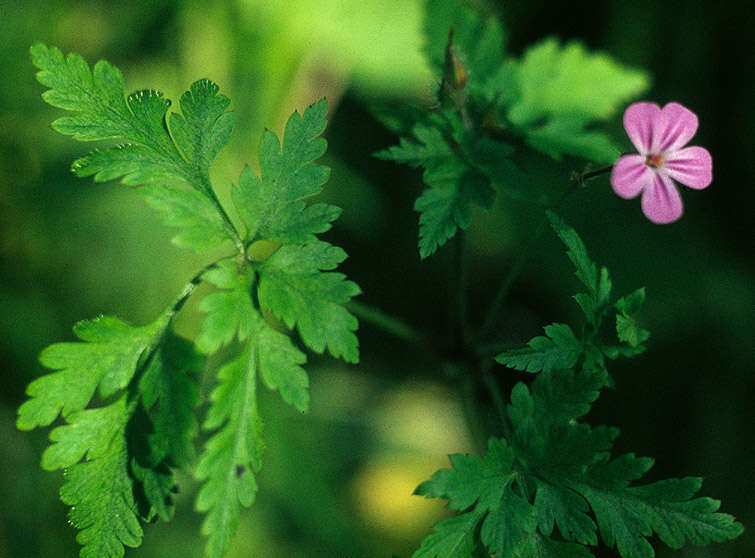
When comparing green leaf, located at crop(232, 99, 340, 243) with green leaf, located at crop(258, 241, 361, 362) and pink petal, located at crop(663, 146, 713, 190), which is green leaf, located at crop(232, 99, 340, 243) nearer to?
green leaf, located at crop(258, 241, 361, 362)

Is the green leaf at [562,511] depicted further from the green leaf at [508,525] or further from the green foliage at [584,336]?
the green foliage at [584,336]

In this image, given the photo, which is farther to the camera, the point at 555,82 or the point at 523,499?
the point at 555,82

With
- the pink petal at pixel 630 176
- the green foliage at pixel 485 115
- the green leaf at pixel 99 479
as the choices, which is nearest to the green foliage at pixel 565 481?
the pink petal at pixel 630 176

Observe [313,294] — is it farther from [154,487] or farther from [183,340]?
[154,487]

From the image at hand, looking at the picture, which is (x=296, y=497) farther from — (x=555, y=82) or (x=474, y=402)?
(x=555, y=82)

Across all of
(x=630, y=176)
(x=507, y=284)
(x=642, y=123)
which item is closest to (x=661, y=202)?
(x=630, y=176)

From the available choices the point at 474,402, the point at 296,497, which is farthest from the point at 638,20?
the point at 296,497
